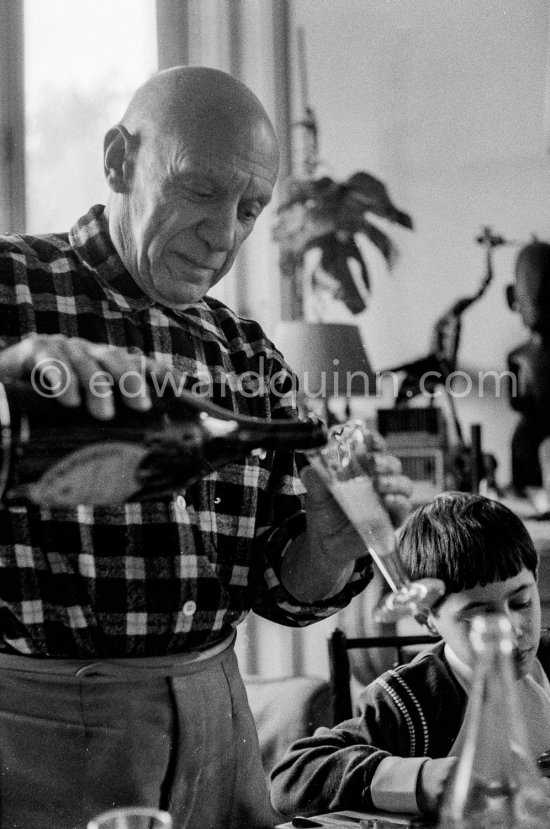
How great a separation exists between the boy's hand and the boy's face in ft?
0.85

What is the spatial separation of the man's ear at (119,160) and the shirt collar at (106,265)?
5 centimetres

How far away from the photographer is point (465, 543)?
4.88ft

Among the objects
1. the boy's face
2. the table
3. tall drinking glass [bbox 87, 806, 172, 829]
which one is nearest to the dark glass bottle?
tall drinking glass [bbox 87, 806, 172, 829]

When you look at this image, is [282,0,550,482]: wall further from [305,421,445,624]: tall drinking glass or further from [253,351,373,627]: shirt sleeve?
[305,421,445,624]: tall drinking glass

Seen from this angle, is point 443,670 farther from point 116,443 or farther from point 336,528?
point 116,443

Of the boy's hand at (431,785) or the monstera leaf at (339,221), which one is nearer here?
the boy's hand at (431,785)

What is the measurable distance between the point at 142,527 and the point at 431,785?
1.50 feet

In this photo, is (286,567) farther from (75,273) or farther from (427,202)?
(427,202)

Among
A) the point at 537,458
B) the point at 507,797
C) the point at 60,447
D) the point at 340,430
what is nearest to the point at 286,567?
the point at 340,430

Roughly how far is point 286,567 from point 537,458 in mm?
2342

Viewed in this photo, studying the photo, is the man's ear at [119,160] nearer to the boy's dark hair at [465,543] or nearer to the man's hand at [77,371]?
the man's hand at [77,371]

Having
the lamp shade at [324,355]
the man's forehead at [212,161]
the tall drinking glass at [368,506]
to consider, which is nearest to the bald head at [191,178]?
the man's forehead at [212,161]

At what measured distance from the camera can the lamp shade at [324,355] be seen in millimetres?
3184

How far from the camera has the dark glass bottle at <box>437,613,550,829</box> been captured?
1.97 ft
